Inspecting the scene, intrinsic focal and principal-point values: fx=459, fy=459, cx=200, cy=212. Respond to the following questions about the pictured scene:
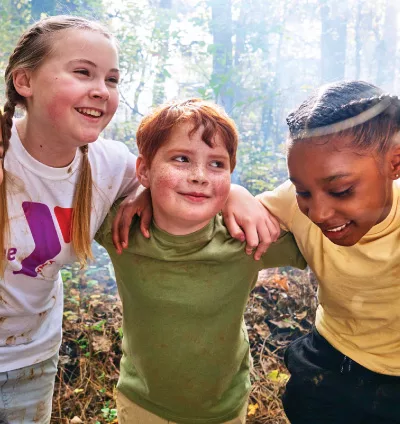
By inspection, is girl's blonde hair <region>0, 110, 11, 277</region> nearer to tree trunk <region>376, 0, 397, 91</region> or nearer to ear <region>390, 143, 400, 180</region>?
ear <region>390, 143, 400, 180</region>

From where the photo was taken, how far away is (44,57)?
1.55 metres

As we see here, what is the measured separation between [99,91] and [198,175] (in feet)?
1.49

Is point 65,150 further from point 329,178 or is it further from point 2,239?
point 329,178

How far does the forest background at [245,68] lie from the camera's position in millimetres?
2986

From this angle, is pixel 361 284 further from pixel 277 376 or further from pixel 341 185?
pixel 277 376

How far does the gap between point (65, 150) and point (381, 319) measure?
1205 mm

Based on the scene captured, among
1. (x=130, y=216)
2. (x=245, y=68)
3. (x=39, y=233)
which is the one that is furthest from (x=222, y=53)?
(x=39, y=233)

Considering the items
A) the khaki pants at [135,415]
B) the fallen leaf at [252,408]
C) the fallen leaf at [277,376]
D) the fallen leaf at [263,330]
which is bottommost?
the fallen leaf at [252,408]

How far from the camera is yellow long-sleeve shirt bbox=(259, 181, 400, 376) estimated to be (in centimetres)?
139

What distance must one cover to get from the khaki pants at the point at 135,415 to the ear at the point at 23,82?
1138 mm

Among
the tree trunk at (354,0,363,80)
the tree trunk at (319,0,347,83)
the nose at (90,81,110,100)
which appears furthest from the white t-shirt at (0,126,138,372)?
the tree trunk at (354,0,363,80)

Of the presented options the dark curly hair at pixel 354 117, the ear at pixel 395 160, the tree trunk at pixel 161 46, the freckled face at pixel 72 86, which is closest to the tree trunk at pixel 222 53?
the tree trunk at pixel 161 46

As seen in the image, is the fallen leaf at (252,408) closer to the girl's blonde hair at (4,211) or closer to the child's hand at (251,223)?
the child's hand at (251,223)

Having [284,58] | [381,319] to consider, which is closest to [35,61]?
[381,319]
